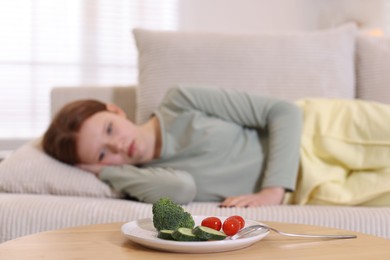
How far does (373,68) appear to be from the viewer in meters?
2.29

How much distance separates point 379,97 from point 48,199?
4.00ft

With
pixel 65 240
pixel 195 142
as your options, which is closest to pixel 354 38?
pixel 195 142

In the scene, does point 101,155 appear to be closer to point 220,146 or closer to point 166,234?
point 220,146

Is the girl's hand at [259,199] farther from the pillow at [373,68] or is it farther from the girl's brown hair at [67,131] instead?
the pillow at [373,68]

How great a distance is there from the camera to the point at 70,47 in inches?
143

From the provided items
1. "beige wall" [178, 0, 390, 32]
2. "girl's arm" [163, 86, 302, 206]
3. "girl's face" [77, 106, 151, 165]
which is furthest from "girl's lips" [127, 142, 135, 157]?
"beige wall" [178, 0, 390, 32]

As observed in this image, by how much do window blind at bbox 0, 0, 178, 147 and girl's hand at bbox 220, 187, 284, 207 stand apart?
2035 mm

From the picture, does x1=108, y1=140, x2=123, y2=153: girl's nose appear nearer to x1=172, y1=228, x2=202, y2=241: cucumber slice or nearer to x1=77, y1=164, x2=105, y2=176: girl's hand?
x1=77, y1=164, x2=105, y2=176: girl's hand

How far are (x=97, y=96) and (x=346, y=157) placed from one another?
0.95 metres

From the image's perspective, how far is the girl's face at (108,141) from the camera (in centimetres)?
190

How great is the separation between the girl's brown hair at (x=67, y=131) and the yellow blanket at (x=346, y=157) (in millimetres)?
674

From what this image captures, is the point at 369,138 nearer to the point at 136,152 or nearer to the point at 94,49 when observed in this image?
the point at 136,152

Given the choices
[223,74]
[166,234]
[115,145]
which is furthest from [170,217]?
[223,74]

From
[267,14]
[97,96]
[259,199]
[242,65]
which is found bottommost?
[259,199]
